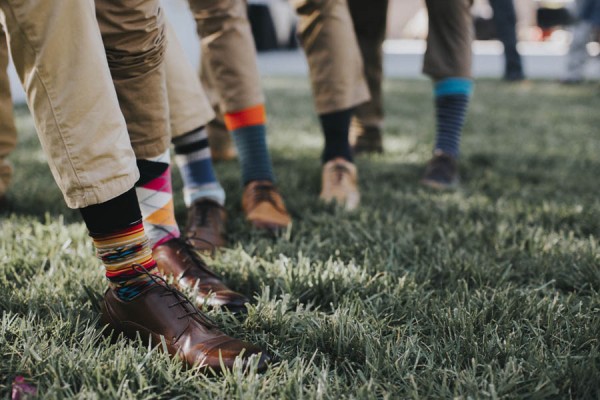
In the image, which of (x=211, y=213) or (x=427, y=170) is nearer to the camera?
(x=211, y=213)

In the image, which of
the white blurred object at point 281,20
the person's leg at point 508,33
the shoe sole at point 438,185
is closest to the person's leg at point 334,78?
the shoe sole at point 438,185

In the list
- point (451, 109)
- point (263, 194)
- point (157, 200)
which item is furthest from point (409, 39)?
point (157, 200)

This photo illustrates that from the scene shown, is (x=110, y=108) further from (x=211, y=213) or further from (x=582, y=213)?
(x=582, y=213)

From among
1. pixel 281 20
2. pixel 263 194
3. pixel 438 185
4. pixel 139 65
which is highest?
pixel 139 65

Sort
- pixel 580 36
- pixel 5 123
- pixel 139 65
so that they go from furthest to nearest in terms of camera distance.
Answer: pixel 580 36, pixel 5 123, pixel 139 65

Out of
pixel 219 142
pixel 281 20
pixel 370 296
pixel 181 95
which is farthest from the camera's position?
pixel 281 20

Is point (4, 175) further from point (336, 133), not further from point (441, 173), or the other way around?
point (441, 173)

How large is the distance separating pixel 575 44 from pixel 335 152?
18.7ft

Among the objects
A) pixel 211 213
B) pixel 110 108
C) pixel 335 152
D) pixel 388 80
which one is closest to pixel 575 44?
pixel 388 80

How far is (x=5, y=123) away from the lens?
1671 mm

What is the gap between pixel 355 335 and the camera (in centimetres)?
101

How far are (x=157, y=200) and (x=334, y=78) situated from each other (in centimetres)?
86

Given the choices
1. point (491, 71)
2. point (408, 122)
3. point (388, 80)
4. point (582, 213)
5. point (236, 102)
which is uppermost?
point (236, 102)

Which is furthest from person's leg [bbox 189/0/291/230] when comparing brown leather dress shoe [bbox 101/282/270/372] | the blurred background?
the blurred background
